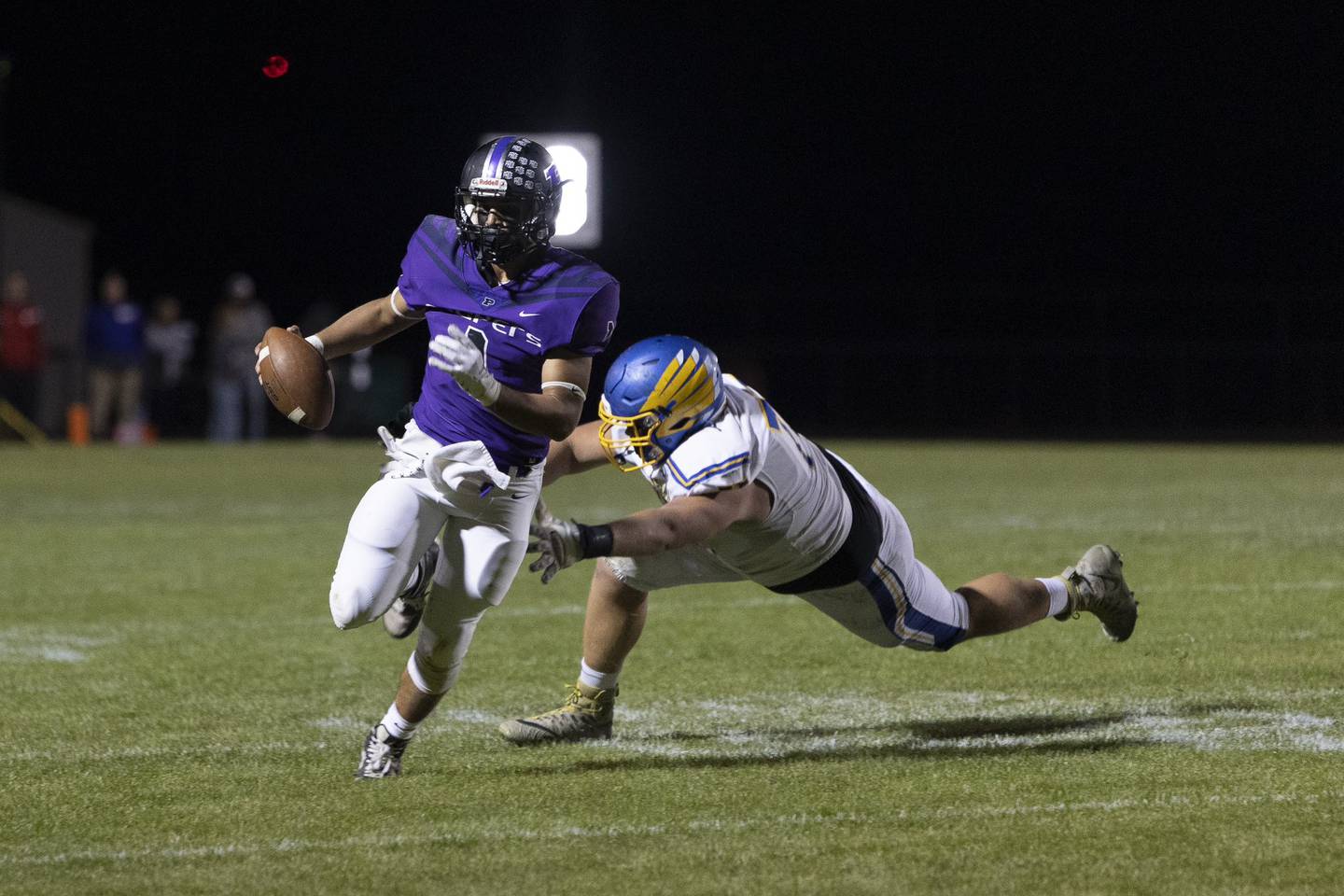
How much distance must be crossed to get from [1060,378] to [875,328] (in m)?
2.51

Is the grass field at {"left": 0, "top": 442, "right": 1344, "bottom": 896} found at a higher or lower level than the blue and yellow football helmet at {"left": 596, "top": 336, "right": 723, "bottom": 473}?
lower

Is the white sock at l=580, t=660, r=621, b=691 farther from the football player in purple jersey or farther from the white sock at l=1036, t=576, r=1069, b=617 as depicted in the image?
the white sock at l=1036, t=576, r=1069, b=617

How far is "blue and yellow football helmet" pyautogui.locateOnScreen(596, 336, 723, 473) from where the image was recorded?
4234 millimetres

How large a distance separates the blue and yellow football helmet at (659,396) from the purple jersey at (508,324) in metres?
0.16

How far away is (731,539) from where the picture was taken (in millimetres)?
4504

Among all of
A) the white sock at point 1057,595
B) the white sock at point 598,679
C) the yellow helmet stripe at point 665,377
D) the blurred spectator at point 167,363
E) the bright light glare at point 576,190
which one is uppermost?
the bright light glare at point 576,190

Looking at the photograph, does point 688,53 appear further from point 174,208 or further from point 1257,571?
point 1257,571

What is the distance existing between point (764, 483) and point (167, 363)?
18676 mm

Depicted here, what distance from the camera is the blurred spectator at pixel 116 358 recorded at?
18.9m

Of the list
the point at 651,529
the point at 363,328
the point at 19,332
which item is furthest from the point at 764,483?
the point at 19,332

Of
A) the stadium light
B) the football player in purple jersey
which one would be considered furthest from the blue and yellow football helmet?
the stadium light

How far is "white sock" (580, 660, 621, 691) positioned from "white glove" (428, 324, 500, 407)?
1.09m

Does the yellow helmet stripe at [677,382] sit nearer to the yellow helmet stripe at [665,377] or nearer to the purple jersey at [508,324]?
the yellow helmet stripe at [665,377]

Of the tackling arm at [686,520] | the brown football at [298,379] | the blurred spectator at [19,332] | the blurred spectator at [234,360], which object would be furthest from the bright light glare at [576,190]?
the tackling arm at [686,520]
